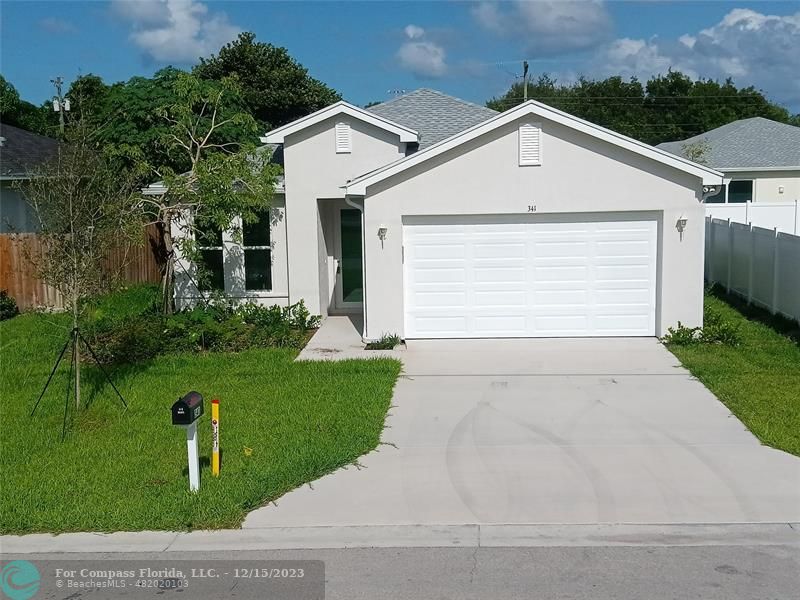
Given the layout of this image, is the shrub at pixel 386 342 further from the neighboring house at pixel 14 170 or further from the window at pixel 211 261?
the neighboring house at pixel 14 170

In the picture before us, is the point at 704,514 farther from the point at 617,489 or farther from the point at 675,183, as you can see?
the point at 675,183

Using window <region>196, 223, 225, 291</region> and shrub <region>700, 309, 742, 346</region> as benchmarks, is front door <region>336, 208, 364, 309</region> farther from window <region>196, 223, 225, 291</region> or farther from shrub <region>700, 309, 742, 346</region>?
shrub <region>700, 309, 742, 346</region>

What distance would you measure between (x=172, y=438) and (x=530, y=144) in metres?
7.95

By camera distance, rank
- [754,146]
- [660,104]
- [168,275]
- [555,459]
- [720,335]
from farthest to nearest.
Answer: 1. [660,104]
2. [754,146]
3. [168,275]
4. [720,335]
5. [555,459]

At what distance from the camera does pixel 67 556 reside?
666 centimetres

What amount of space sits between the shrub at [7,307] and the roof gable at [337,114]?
7100 millimetres

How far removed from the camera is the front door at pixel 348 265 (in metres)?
18.4

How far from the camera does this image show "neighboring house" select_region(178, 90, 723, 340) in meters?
14.4

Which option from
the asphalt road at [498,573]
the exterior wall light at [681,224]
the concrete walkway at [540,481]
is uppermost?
the exterior wall light at [681,224]

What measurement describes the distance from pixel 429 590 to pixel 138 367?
8402mm

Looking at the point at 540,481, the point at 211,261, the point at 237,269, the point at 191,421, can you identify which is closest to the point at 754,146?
the point at 237,269

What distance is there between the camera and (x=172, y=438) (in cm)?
947

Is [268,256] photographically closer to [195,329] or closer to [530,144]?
[195,329]

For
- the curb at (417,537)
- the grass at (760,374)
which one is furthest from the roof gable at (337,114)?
the curb at (417,537)
